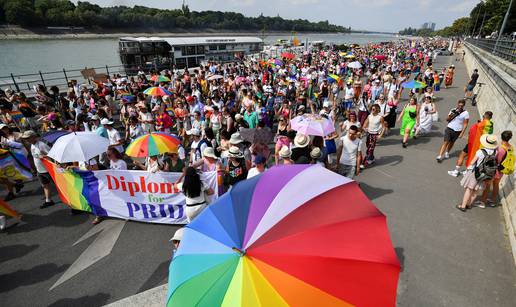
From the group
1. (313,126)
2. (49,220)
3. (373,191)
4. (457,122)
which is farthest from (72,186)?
(457,122)

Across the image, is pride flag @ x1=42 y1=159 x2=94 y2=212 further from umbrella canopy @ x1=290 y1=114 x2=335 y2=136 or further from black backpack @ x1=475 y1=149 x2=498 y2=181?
black backpack @ x1=475 y1=149 x2=498 y2=181

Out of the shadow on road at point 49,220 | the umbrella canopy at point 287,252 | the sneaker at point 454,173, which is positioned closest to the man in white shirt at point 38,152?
the shadow on road at point 49,220

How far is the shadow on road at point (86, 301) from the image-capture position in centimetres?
378

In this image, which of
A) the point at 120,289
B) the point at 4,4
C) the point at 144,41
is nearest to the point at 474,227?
the point at 120,289

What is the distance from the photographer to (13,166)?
21.0 ft

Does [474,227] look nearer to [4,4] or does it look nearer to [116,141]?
[116,141]

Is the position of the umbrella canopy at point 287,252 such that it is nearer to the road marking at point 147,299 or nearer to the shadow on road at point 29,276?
the road marking at point 147,299

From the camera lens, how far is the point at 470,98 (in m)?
14.2

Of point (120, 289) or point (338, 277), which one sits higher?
point (338, 277)

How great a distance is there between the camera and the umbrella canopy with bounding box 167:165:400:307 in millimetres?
1733

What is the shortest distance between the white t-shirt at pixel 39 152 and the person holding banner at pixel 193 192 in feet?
13.5

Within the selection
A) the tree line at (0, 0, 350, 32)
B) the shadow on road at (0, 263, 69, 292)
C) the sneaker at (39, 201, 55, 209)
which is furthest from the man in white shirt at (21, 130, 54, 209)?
the tree line at (0, 0, 350, 32)

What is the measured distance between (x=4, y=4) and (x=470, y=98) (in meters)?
97.2

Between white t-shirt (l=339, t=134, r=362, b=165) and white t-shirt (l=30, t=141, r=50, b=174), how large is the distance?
21.3 feet
